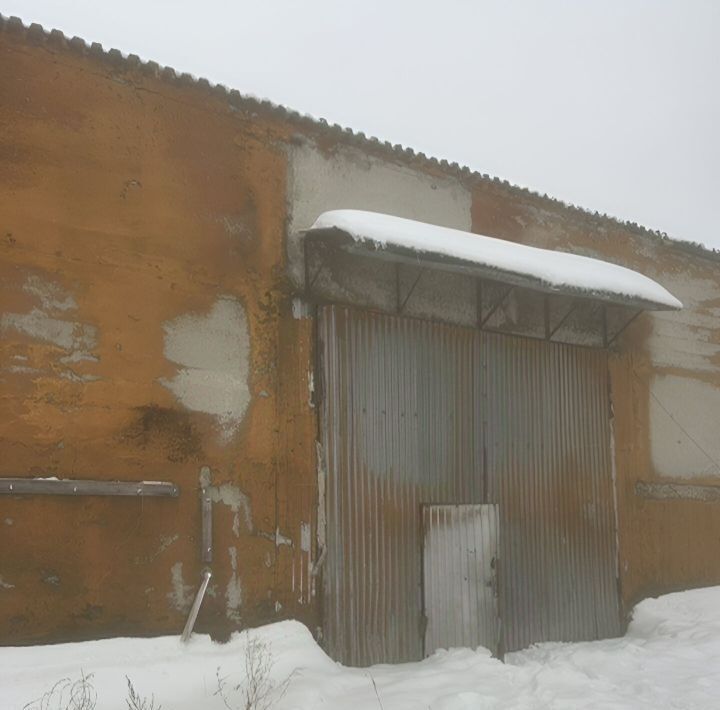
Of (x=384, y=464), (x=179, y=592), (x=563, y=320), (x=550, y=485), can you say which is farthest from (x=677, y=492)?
(x=179, y=592)

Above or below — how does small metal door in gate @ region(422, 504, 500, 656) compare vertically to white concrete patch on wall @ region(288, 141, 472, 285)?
below

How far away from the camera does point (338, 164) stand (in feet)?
28.8

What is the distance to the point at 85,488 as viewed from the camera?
21.6ft

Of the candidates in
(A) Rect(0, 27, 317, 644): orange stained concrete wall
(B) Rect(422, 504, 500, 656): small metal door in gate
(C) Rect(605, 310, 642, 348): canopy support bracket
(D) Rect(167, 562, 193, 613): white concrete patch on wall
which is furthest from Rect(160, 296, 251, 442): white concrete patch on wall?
(C) Rect(605, 310, 642, 348): canopy support bracket

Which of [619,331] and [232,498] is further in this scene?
[619,331]

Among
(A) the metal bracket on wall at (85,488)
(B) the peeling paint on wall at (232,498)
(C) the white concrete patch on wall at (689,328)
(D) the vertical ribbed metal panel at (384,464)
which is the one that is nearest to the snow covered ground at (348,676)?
(D) the vertical ribbed metal panel at (384,464)

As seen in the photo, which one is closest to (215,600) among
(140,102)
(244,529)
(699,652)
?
A: (244,529)

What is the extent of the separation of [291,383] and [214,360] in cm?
85

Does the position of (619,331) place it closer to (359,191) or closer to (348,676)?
(359,191)

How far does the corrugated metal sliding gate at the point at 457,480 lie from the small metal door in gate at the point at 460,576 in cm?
2

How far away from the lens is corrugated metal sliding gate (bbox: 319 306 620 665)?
825 cm

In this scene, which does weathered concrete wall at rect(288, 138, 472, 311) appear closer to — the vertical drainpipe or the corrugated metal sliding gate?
the corrugated metal sliding gate

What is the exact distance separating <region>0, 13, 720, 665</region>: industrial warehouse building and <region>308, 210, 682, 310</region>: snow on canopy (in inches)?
1.6

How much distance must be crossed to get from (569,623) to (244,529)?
15.5 feet
